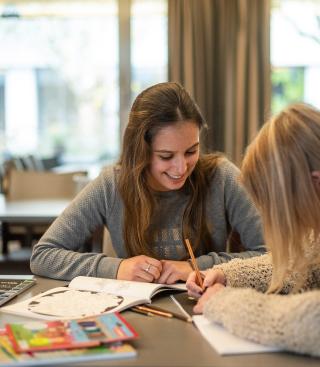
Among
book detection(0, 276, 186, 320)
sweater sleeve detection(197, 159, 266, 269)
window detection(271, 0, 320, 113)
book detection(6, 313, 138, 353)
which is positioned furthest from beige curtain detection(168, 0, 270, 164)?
book detection(6, 313, 138, 353)

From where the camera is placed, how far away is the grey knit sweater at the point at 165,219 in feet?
6.04

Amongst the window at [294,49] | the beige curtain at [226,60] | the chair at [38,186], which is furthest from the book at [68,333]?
the window at [294,49]

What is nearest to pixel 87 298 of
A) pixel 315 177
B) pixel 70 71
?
pixel 315 177

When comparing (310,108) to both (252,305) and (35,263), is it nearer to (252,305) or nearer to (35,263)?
(252,305)

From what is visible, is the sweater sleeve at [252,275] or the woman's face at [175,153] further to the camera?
the woman's face at [175,153]

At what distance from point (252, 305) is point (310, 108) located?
42 centimetres

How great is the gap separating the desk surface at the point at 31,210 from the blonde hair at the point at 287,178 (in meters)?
1.90

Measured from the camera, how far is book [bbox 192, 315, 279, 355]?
1076 millimetres

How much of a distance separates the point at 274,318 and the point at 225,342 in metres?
0.10

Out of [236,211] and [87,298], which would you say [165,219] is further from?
[87,298]

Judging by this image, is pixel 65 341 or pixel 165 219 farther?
pixel 165 219

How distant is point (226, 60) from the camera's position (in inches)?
188

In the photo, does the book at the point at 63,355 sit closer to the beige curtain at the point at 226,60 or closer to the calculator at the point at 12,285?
the calculator at the point at 12,285

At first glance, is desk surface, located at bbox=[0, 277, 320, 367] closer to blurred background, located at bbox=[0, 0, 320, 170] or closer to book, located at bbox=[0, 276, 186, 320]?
book, located at bbox=[0, 276, 186, 320]
